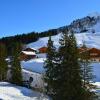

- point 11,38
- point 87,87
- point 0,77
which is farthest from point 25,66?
point 11,38

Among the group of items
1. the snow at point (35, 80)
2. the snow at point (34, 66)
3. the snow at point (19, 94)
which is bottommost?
the snow at point (19, 94)

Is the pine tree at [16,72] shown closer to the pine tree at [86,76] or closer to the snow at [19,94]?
the snow at [19,94]

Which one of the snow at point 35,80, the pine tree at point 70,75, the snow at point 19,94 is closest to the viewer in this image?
the pine tree at point 70,75

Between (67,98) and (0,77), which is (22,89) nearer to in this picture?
(0,77)

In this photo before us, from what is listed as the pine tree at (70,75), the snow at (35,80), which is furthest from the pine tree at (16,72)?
the pine tree at (70,75)

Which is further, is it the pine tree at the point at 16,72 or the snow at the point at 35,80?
the pine tree at the point at 16,72

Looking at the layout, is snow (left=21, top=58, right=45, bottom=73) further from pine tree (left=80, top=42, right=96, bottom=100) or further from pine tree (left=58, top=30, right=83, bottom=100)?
pine tree (left=58, top=30, right=83, bottom=100)

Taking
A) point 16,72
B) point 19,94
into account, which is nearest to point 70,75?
point 19,94

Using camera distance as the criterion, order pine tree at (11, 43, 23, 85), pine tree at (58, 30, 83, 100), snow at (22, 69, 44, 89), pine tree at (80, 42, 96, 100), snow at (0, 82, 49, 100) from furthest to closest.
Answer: pine tree at (11, 43, 23, 85)
snow at (22, 69, 44, 89)
snow at (0, 82, 49, 100)
pine tree at (80, 42, 96, 100)
pine tree at (58, 30, 83, 100)

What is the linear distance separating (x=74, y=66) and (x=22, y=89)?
108ft

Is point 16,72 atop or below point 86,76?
atop

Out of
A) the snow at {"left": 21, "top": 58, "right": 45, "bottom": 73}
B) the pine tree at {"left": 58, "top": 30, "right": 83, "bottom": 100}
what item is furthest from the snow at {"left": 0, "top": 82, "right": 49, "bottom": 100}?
the snow at {"left": 21, "top": 58, "right": 45, "bottom": 73}

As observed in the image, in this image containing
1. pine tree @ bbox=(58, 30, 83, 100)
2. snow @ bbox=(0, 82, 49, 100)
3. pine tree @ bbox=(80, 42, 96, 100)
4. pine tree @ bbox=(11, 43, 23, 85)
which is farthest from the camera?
pine tree @ bbox=(11, 43, 23, 85)

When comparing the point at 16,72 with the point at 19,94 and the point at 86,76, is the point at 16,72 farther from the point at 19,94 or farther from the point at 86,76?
the point at 86,76
